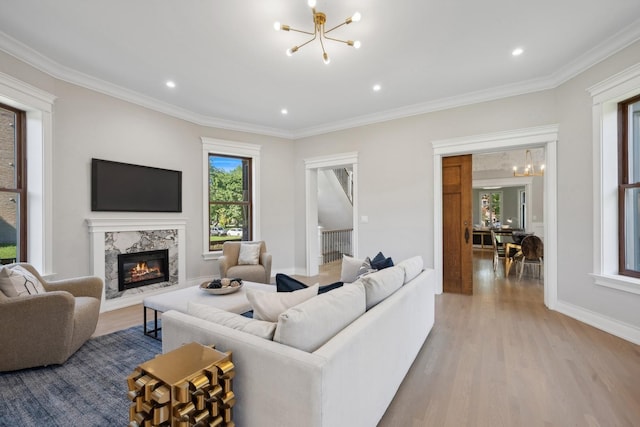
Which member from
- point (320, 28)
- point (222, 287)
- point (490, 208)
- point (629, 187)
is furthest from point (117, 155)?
point (490, 208)

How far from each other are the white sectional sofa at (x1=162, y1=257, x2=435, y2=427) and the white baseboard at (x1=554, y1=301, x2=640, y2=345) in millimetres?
2661

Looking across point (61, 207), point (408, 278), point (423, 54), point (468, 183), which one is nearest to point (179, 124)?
point (61, 207)

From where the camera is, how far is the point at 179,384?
3.53 feet

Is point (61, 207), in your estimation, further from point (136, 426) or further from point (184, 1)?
point (136, 426)

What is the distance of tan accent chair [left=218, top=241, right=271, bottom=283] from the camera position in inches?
174

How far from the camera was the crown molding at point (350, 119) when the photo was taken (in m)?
2.90

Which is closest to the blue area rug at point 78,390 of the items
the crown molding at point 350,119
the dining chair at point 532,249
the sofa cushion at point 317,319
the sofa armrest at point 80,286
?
the sofa armrest at point 80,286

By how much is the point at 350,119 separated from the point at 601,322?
4.47 metres

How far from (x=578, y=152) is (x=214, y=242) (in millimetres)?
5684

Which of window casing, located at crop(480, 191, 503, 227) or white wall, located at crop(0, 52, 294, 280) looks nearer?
white wall, located at crop(0, 52, 294, 280)

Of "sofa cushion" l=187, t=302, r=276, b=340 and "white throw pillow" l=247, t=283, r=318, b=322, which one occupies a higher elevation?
"white throw pillow" l=247, t=283, r=318, b=322

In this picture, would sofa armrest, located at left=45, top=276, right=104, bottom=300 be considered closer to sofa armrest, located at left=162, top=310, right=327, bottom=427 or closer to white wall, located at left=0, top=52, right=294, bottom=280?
white wall, located at left=0, top=52, right=294, bottom=280

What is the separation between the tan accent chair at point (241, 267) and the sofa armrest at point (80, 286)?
1.66m

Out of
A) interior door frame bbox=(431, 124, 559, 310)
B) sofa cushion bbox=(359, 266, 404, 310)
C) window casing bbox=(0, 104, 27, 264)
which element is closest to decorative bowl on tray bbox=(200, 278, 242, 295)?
sofa cushion bbox=(359, 266, 404, 310)
